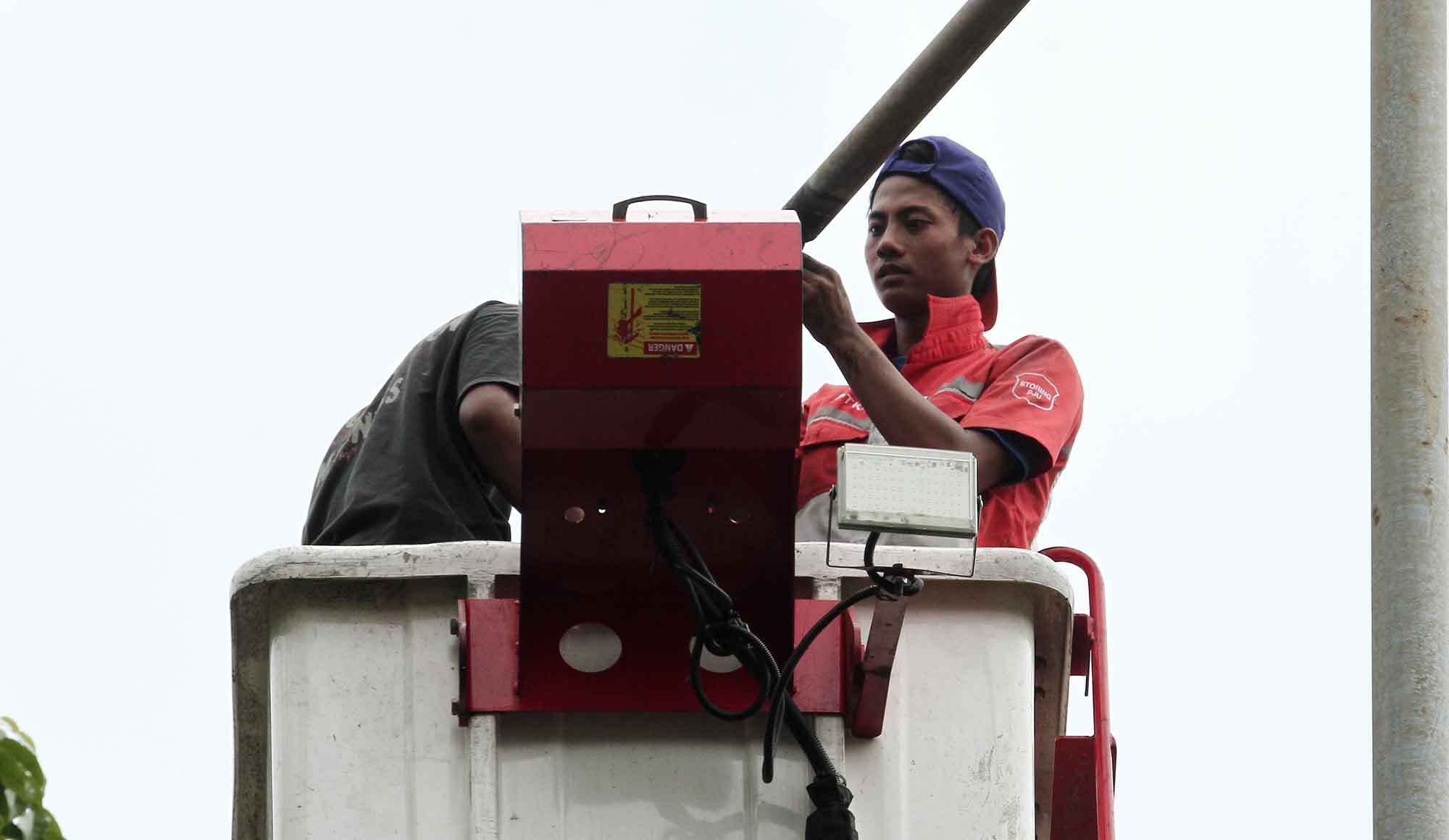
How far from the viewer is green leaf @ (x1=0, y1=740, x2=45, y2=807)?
3064 millimetres

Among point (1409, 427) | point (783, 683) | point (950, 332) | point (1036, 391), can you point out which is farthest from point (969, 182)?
point (783, 683)

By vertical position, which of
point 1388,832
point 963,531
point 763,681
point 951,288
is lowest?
point 1388,832

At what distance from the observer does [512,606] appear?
355 cm

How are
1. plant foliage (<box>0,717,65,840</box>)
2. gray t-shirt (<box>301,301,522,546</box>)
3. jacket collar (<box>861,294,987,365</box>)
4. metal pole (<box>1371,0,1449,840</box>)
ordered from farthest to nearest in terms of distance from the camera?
jacket collar (<box>861,294,987,365</box>) < gray t-shirt (<box>301,301,522,546</box>) < metal pole (<box>1371,0,1449,840</box>) < plant foliage (<box>0,717,65,840</box>)

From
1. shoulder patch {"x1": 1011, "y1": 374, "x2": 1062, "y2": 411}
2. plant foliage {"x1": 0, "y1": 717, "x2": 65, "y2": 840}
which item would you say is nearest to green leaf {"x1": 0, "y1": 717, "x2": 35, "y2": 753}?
plant foliage {"x1": 0, "y1": 717, "x2": 65, "y2": 840}

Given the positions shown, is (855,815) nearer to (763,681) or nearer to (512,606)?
(763,681)

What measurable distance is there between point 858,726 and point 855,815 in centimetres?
12

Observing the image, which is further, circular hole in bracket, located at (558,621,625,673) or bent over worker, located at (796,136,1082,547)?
bent over worker, located at (796,136,1082,547)

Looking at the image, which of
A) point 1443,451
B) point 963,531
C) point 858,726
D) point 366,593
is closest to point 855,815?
point 858,726

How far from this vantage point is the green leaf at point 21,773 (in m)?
3.06

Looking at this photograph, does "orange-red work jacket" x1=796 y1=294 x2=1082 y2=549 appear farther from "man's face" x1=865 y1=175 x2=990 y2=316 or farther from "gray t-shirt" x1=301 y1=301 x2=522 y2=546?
"gray t-shirt" x1=301 y1=301 x2=522 y2=546

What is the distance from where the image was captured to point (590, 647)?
3.55 meters

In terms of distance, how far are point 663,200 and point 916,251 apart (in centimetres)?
196

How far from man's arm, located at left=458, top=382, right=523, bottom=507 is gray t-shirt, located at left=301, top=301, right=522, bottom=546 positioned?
0.07 ft
